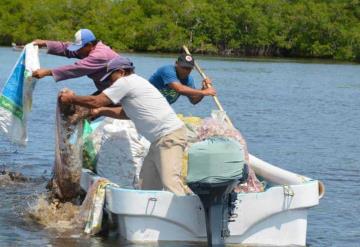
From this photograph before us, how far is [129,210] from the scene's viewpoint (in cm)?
869

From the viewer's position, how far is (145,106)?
8.82 meters

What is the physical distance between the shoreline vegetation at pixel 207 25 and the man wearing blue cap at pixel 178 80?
8073 centimetres

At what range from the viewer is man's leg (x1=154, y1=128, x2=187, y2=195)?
8867 mm

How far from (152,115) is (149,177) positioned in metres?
0.74

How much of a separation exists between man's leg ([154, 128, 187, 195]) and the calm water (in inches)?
40.5

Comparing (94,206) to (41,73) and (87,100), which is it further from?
(41,73)

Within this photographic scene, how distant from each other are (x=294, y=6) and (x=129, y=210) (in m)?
94.8

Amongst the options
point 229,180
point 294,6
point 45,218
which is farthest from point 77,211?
point 294,6

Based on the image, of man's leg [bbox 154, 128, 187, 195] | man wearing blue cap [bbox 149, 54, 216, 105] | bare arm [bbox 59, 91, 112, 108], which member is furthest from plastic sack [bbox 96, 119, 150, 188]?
man's leg [bbox 154, 128, 187, 195]

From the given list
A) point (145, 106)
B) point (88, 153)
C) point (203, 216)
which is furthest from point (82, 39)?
point (203, 216)

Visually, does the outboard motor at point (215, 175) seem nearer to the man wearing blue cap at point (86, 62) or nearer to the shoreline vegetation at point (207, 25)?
the man wearing blue cap at point (86, 62)

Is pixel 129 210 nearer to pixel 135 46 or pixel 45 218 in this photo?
pixel 45 218

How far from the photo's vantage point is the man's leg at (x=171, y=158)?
8.87 m

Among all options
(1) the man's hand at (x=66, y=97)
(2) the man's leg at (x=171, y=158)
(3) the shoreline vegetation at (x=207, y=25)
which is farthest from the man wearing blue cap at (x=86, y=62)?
(3) the shoreline vegetation at (x=207, y=25)
